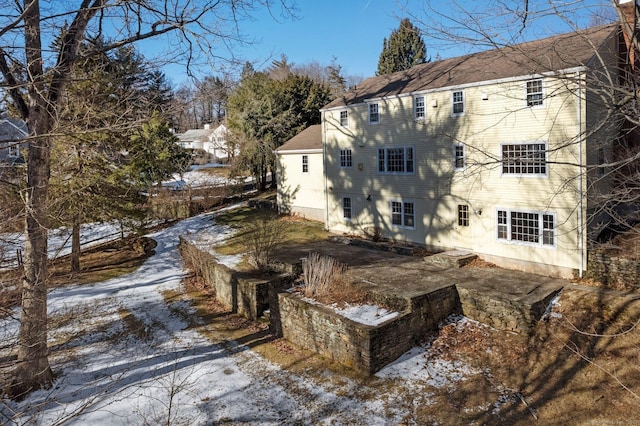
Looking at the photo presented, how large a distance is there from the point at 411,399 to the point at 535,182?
9.62m

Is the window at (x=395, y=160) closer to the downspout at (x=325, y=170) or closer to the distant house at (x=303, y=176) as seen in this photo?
the downspout at (x=325, y=170)

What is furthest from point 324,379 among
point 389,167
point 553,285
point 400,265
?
point 389,167

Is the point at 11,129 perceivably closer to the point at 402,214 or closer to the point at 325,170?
the point at 325,170

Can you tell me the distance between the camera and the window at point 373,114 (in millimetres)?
20361

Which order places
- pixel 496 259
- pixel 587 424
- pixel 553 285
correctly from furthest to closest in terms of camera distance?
pixel 496 259
pixel 553 285
pixel 587 424

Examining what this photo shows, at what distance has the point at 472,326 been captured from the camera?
1136 cm

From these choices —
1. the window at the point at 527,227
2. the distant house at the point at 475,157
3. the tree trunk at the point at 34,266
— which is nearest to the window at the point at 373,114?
the distant house at the point at 475,157

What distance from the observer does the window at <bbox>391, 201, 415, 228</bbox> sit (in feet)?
63.3

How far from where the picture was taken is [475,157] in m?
15.8

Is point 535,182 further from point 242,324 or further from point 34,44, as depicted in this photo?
point 34,44

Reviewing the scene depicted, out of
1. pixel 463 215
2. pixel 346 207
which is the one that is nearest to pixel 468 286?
pixel 463 215

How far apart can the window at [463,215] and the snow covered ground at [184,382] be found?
797 centimetres

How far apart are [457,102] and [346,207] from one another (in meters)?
8.41

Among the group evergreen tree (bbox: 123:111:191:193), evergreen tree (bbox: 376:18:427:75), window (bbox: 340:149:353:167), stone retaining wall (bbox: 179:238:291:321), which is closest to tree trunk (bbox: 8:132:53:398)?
stone retaining wall (bbox: 179:238:291:321)
